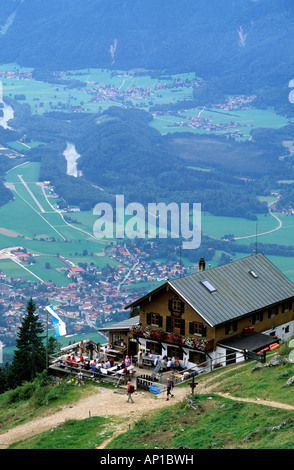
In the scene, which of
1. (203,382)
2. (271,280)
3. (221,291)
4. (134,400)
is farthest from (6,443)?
(271,280)

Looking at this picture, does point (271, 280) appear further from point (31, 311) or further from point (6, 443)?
point (6, 443)

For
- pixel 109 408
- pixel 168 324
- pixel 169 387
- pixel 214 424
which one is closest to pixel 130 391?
pixel 109 408

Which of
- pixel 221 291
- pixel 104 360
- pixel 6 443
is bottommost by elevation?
pixel 6 443

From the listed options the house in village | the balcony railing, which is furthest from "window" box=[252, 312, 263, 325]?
the balcony railing

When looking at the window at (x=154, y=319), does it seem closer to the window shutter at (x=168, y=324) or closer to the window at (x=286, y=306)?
the window shutter at (x=168, y=324)

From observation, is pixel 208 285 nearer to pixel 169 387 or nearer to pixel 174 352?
pixel 174 352

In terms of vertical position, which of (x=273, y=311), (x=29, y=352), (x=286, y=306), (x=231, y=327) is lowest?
(x=29, y=352)

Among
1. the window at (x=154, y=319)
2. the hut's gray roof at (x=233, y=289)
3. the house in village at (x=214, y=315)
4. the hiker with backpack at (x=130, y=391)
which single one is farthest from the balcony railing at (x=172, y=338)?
the hiker with backpack at (x=130, y=391)
